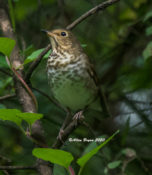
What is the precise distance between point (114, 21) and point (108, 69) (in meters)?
0.56

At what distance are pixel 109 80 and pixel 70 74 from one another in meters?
1.11

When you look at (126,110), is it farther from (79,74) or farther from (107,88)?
(79,74)

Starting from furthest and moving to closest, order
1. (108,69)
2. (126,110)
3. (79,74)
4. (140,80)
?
(108,69), (126,110), (140,80), (79,74)

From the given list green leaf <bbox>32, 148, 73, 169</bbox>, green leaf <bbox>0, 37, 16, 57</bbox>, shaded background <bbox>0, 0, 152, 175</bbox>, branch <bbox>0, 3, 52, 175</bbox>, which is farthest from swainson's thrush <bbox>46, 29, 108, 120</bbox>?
green leaf <bbox>32, 148, 73, 169</bbox>

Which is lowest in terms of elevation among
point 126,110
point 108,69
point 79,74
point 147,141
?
point 147,141

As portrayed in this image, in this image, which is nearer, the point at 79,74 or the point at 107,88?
the point at 79,74

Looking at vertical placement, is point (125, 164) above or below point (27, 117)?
below

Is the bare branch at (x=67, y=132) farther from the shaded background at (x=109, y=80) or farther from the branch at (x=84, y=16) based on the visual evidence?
the shaded background at (x=109, y=80)

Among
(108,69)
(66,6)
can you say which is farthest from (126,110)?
(66,6)

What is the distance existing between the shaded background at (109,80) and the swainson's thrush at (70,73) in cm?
13

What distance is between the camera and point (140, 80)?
115 inches

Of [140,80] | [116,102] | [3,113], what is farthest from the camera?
[116,102]

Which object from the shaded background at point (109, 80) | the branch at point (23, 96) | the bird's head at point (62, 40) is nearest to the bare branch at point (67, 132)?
the branch at point (23, 96)

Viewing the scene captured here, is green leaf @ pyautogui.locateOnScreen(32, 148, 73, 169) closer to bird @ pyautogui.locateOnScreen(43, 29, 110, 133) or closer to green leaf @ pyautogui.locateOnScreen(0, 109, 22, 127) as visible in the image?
green leaf @ pyautogui.locateOnScreen(0, 109, 22, 127)
